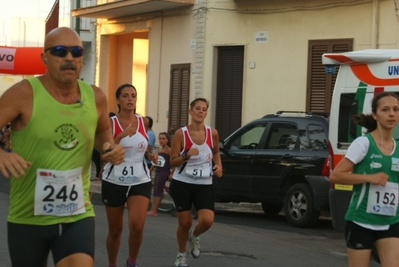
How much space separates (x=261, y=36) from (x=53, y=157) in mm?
17165

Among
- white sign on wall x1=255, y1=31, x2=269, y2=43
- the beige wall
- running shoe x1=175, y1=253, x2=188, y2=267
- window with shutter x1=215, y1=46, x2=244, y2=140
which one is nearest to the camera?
running shoe x1=175, y1=253, x2=188, y2=267

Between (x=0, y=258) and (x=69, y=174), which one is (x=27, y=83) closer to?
(x=69, y=174)

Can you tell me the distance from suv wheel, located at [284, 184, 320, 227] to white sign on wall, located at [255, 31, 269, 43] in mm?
8398

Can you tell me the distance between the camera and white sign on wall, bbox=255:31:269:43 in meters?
21.6

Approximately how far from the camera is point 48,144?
16.1 ft

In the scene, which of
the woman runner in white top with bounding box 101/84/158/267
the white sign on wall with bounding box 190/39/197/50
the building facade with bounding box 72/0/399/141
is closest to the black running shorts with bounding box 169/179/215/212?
the woman runner in white top with bounding box 101/84/158/267

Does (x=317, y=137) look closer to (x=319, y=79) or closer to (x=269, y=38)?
(x=319, y=79)

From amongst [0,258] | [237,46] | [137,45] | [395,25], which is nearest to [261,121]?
[395,25]

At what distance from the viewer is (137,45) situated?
2962cm

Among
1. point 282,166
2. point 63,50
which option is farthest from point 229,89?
point 63,50

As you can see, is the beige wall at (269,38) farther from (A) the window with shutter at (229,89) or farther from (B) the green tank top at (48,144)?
(B) the green tank top at (48,144)

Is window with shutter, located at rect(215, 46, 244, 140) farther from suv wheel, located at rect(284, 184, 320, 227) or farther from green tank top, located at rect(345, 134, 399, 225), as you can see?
green tank top, located at rect(345, 134, 399, 225)

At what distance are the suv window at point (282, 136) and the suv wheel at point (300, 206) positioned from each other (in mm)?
743

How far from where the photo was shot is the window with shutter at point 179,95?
2430 centimetres
